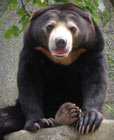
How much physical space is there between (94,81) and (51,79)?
0.60 metres

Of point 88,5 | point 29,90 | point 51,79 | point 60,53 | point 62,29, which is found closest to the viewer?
point 60,53

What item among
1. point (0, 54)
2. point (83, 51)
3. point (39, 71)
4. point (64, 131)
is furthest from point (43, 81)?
point (0, 54)

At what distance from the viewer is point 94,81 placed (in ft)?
Result: 16.2

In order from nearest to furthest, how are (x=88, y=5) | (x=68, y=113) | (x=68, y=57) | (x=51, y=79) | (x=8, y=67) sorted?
(x=68, y=113) < (x=68, y=57) < (x=51, y=79) < (x=88, y=5) < (x=8, y=67)

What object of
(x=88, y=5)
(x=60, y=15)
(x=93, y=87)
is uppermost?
(x=88, y=5)

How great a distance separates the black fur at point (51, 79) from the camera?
4.89 meters

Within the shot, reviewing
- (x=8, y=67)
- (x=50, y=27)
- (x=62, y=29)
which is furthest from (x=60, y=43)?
(x=8, y=67)

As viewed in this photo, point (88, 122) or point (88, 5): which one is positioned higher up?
point (88, 5)

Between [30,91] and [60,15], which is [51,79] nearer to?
[30,91]

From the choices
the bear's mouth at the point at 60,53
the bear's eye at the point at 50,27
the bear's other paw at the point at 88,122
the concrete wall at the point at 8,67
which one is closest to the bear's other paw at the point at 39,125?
the bear's other paw at the point at 88,122

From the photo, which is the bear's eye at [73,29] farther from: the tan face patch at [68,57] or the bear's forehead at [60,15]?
the tan face patch at [68,57]

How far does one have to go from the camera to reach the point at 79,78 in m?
5.20

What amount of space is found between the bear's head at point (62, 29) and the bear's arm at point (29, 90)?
0.89 feet

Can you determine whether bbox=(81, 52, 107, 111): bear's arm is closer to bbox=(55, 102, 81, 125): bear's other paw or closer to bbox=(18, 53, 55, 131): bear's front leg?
bbox=(55, 102, 81, 125): bear's other paw
